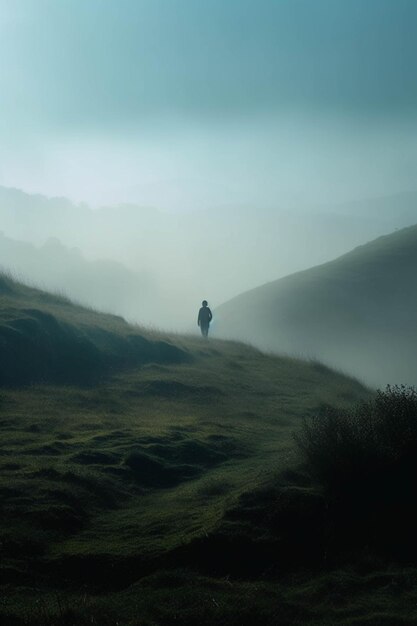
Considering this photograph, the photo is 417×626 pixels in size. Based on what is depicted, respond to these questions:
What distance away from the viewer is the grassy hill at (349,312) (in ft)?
236

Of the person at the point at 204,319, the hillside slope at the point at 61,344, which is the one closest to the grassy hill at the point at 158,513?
the hillside slope at the point at 61,344

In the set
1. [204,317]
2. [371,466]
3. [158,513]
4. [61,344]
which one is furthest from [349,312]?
[158,513]

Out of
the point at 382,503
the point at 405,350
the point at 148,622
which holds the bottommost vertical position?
the point at 148,622

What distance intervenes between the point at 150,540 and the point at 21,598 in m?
2.19

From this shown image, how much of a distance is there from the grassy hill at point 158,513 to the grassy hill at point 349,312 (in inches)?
1733

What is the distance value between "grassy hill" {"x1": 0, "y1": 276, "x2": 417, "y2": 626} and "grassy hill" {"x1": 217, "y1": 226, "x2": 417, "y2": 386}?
44008mm

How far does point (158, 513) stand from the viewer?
11.2m

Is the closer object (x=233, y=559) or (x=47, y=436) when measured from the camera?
(x=233, y=559)

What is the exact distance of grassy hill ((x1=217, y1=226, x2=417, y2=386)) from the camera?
236 feet

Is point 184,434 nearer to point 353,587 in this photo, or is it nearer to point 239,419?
point 239,419

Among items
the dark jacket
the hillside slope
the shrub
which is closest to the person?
the dark jacket

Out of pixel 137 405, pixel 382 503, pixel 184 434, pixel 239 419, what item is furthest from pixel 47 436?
pixel 382 503

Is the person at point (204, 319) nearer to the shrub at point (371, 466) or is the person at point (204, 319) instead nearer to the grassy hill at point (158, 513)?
the grassy hill at point (158, 513)

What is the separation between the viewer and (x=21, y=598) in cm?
820
